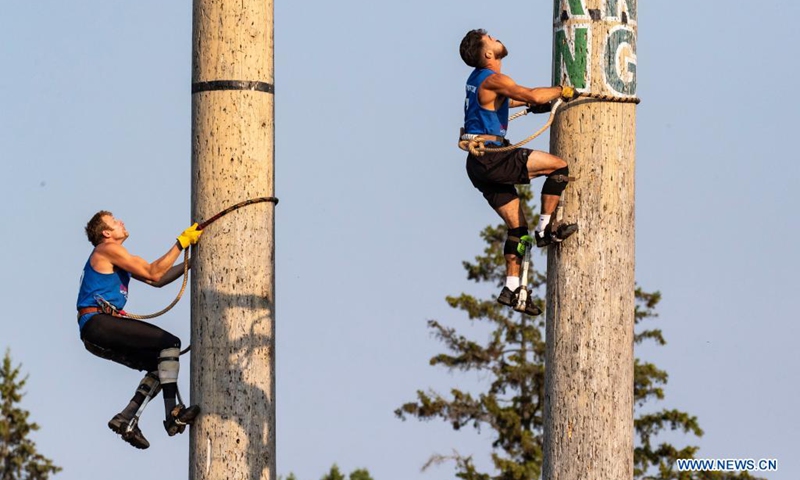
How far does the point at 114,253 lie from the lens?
11.8 meters

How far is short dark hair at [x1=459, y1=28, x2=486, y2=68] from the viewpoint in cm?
1070

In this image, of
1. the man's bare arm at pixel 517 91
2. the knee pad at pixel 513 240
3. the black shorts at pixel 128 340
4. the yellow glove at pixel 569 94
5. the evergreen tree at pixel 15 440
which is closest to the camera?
the yellow glove at pixel 569 94

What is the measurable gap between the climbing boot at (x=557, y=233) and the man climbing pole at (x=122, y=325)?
8.18 ft

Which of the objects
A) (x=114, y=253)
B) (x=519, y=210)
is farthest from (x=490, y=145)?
(x=114, y=253)

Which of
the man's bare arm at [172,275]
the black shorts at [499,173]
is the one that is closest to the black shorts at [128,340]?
the man's bare arm at [172,275]

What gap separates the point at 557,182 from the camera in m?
9.90

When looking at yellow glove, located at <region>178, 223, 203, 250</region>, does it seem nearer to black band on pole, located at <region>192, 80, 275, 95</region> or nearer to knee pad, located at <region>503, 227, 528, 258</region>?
black band on pole, located at <region>192, 80, 275, 95</region>

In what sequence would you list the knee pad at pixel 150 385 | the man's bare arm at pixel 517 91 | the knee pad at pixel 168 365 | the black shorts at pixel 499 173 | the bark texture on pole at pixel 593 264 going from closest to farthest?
the bark texture on pole at pixel 593 264 → the man's bare arm at pixel 517 91 → the black shorts at pixel 499 173 → the knee pad at pixel 168 365 → the knee pad at pixel 150 385

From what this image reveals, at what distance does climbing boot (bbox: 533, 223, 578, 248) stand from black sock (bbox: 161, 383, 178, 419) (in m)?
2.65

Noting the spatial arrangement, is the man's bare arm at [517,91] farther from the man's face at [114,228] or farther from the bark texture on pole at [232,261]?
the man's face at [114,228]

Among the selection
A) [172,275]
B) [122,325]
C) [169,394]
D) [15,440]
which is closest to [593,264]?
[172,275]

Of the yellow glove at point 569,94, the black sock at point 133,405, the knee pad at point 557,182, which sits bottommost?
the black sock at point 133,405

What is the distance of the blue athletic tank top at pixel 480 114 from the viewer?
34.9 ft

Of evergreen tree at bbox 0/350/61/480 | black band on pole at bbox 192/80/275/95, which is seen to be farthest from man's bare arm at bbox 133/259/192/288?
evergreen tree at bbox 0/350/61/480
